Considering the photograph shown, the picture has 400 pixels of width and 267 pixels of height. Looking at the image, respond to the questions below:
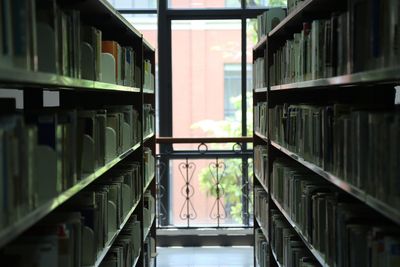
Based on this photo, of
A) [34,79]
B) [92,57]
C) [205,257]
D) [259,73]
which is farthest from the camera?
[205,257]

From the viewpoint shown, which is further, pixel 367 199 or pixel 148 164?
pixel 148 164

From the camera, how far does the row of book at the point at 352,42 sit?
1456mm

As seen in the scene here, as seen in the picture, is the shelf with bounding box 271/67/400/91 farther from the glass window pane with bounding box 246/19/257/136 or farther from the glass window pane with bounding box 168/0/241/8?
the glass window pane with bounding box 168/0/241/8

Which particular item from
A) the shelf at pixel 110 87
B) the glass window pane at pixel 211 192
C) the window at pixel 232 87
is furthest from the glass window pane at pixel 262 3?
the shelf at pixel 110 87

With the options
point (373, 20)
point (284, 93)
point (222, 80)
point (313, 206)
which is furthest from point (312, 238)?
point (222, 80)

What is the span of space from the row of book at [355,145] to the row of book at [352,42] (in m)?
0.15

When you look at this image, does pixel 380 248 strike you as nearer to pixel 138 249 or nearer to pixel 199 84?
pixel 138 249

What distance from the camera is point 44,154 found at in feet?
5.26

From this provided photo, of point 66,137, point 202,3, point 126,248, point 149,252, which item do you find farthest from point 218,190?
point 66,137

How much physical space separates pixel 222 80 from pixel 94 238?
13.1 ft

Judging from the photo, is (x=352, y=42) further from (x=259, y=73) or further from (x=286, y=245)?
(x=259, y=73)

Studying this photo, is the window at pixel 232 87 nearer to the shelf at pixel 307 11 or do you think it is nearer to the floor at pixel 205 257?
the floor at pixel 205 257

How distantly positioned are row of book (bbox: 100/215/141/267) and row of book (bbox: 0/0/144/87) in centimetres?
93

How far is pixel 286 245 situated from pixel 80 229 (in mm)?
1491
